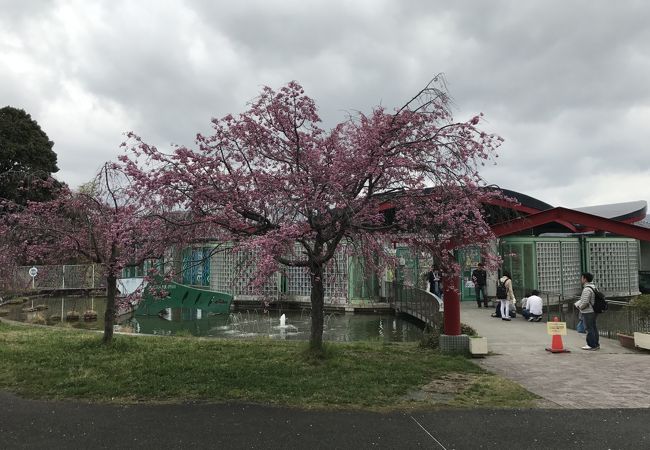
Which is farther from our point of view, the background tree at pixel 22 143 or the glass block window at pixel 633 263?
the background tree at pixel 22 143

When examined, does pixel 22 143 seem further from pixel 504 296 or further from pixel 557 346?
pixel 557 346

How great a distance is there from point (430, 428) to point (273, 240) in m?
3.05

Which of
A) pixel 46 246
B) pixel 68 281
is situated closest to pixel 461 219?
pixel 46 246

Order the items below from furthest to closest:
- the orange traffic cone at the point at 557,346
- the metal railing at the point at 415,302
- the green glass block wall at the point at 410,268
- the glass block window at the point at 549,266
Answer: the glass block window at the point at 549,266 → the metal railing at the point at 415,302 → the orange traffic cone at the point at 557,346 → the green glass block wall at the point at 410,268

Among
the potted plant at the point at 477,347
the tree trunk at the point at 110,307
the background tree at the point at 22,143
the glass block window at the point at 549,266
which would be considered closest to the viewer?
the potted plant at the point at 477,347

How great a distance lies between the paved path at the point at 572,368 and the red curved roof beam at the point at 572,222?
8.00 meters

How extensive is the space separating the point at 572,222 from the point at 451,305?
1570 centimetres

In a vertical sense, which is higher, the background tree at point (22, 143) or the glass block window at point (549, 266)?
the background tree at point (22, 143)

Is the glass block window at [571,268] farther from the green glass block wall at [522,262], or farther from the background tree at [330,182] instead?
the background tree at [330,182]

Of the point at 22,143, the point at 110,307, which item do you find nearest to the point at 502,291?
the point at 110,307

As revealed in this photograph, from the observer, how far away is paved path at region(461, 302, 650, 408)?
730cm

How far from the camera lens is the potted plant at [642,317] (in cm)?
1094

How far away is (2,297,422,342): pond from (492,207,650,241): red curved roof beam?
6.46m

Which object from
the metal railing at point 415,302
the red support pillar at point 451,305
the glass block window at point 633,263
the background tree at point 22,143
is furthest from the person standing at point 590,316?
the background tree at point 22,143
